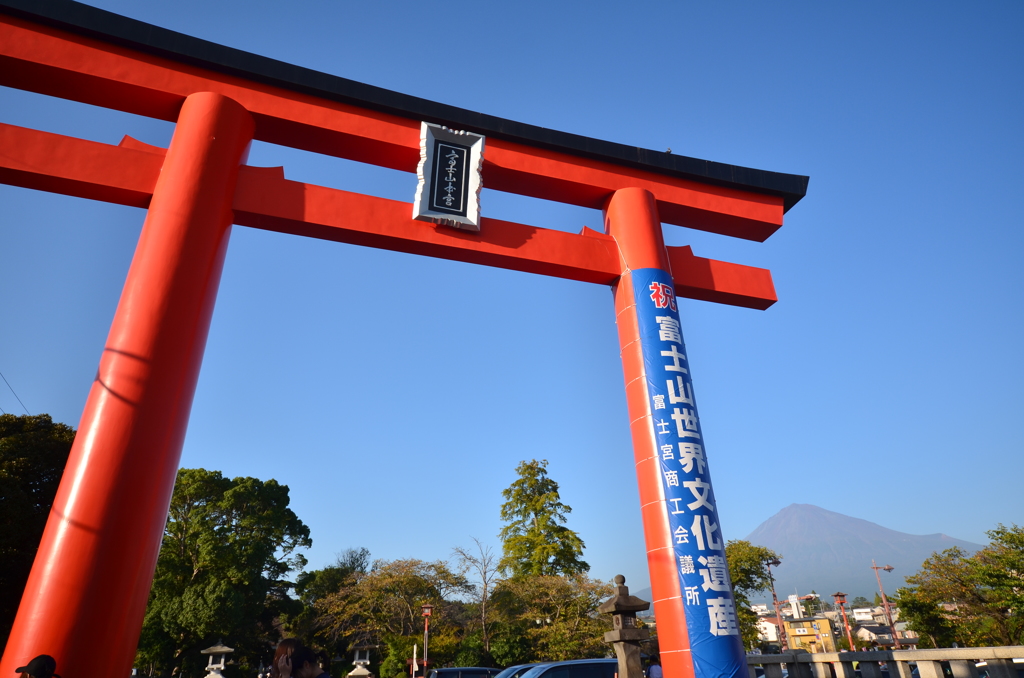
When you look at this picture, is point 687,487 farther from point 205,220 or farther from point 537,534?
point 537,534

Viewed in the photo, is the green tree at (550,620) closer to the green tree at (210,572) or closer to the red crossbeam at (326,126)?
the green tree at (210,572)

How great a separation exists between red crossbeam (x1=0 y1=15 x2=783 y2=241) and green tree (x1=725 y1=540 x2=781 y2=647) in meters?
21.6

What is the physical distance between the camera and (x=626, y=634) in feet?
21.4

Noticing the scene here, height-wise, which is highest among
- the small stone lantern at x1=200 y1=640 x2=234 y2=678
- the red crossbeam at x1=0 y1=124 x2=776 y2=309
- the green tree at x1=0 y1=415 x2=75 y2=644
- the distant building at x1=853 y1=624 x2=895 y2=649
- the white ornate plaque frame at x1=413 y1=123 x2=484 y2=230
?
the white ornate plaque frame at x1=413 y1=123 x2=484 y2=230

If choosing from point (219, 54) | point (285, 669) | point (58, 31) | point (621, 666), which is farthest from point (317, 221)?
point (621, 666)

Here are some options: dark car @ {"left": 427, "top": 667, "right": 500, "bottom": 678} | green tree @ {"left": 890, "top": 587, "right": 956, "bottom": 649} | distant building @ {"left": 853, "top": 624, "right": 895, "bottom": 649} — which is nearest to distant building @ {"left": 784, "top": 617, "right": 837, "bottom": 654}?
distant building @ {"left": 853, "top": 624, "right": 895, "bottom": 649}

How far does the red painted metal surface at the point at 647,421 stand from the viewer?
20.0 feet

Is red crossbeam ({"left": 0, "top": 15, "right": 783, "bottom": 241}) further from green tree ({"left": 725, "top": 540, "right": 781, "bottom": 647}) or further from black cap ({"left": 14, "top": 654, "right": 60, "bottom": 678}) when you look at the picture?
green tree ({"left": 725, "top": 540, "right": 781, "bottom": 647})

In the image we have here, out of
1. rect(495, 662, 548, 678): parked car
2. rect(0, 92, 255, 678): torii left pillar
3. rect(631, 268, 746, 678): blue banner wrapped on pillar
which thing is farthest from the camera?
rect(495, 662, 548, 678): parked car

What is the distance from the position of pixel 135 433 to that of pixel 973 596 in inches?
947

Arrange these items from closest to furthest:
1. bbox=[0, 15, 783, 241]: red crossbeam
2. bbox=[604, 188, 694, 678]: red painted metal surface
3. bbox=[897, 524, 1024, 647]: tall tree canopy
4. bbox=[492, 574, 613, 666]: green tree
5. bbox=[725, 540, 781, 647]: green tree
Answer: bbox=[604, 188, 694, 678]: red painted metal surface, bbox=[0, 15, 783, 241]: red crossbeam, bbox=[897, 524, 1024, 647]: tall tree canopy, bbox=[492, 574, 613, 666]: green tree, bbox=[725, 540, 781, 647]: green tree

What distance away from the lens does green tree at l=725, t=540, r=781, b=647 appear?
84.3ft

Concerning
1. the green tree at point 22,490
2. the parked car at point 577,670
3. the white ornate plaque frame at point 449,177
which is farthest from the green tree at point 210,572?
the white ornate plaque frame at point 449,177

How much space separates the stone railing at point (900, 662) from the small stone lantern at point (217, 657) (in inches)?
687
